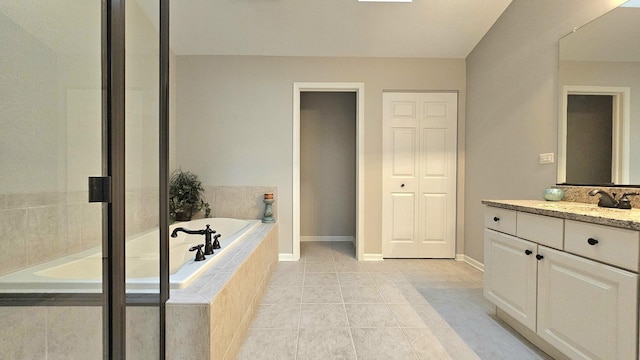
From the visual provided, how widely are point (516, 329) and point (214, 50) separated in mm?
3800

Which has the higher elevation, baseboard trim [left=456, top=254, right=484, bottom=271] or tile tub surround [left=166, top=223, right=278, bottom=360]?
→ tile tub surround [left=166, top=223, right=278, bottom=360]

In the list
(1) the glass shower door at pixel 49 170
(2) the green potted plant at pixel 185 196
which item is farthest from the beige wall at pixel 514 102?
(2) the green potted plant at pixel 185 196

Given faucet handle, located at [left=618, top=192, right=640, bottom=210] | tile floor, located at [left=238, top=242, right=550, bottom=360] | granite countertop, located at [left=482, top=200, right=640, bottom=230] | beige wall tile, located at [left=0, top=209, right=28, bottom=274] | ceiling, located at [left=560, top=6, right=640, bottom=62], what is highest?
ceiling, located at [left=560, top=6, right=640, bottom=62]

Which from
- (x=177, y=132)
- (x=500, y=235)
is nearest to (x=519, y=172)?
(x=500, y=235)

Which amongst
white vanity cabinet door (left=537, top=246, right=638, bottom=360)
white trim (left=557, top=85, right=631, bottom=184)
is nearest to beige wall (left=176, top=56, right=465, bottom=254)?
white trim (left=557, top=85, right=631, bottom=184)

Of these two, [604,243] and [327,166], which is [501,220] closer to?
[604,243]

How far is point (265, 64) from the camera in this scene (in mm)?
3078

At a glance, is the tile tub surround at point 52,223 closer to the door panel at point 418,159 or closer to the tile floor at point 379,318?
the tile floor at point 379,318

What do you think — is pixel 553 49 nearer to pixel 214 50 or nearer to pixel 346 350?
pixel 346 350

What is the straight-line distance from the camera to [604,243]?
1102 millimetres

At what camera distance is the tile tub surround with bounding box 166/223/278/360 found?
114 centimetres

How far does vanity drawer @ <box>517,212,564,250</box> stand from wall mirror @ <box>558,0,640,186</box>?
0.70 metres

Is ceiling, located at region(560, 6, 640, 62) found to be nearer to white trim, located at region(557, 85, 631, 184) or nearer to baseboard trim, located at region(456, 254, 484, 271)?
white trim, located at region(557, 85, 631, 184)

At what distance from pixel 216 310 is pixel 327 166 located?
316 cm
